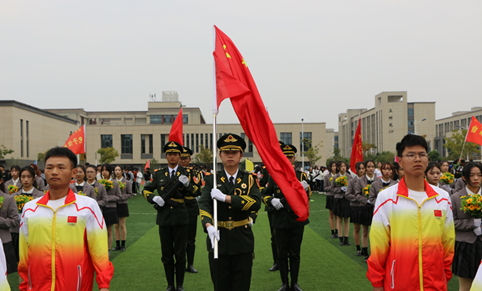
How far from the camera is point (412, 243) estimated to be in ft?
10.4

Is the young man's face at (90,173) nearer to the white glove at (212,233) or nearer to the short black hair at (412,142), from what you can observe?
the white glove at (212,233)

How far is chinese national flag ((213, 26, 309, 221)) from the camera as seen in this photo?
470 cm

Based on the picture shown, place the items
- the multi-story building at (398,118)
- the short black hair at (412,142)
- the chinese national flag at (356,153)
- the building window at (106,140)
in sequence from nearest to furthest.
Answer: the short black hair at (412,142) < the chinese national flag at (356,153) < the building window at (106,140) < the multi-story building at (398,118)

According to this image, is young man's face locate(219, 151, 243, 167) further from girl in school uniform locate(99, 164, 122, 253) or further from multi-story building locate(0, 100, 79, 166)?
multi-story building locate(0, 100, 79, 166)

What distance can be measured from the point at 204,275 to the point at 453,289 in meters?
4.26

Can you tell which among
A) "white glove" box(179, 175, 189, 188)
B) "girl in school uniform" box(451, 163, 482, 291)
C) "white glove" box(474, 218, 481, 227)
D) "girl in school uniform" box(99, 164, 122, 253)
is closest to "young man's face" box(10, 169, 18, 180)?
"girl in school uniform" box(99, 164, 122, 253)

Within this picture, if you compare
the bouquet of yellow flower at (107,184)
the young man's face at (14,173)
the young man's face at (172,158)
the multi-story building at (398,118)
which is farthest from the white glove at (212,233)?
the multi-story building at (398,118)

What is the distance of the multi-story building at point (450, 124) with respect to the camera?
85756 mm

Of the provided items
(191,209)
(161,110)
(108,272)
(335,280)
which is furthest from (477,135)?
(161,110)

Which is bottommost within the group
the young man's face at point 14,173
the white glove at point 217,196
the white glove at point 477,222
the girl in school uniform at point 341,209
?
the girl in school uniform at point 341,209

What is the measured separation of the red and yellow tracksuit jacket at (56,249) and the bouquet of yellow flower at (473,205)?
14.0 feet

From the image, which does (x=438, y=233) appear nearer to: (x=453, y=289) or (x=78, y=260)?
(x=78, y=260)

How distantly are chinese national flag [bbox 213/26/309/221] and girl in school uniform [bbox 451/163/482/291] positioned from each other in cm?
210

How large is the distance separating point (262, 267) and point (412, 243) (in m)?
5.12
